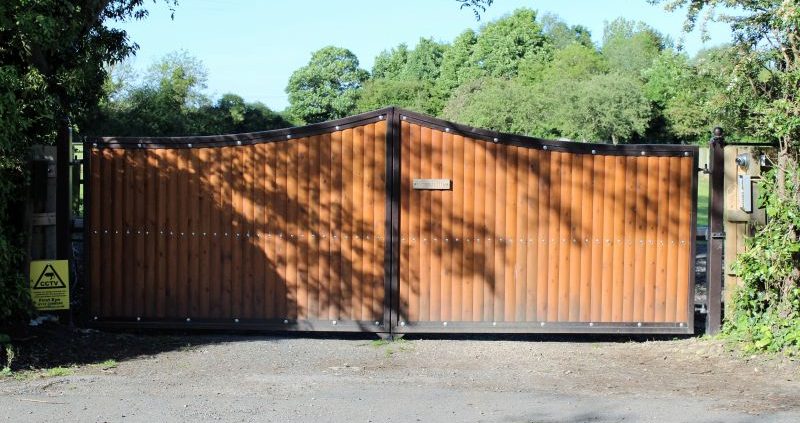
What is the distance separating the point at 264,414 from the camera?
20.4ft

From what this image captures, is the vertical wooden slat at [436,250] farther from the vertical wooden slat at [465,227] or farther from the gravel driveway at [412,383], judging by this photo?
the gravel driveway at [412,383]

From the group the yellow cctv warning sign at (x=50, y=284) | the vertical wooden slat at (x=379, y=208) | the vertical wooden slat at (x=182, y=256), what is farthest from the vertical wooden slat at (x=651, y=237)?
the yellow cctv warning sign at (x=50, y=284)

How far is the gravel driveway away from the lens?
6258 millimetres

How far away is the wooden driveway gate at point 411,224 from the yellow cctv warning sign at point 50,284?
630mm

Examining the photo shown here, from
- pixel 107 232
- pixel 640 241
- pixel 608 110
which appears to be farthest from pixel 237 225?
pixel 608 110

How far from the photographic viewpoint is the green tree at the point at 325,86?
104m

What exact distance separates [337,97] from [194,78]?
160 feet

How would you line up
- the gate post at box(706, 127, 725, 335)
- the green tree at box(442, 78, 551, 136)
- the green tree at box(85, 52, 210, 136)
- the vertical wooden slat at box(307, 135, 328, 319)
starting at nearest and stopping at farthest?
the gate post at box(706, 127, 725, 335)
the vertical wooden slat at box(307, 135, 328, 319)
the green tree at box(85, 52, 210, 136)
the green tree at box(442, 78, 551, 136)

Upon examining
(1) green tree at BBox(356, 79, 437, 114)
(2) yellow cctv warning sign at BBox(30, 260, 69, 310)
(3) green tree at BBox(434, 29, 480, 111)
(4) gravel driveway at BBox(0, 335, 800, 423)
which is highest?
(3) green tree at BBox(434, 29, 480, 111)

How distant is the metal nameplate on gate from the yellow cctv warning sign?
11.7ft

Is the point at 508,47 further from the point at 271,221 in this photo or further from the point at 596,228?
the point at 271,221

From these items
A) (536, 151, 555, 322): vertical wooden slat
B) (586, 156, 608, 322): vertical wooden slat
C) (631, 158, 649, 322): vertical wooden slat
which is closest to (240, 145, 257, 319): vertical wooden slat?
(536, 151, 555, 322): vertical wooden slat

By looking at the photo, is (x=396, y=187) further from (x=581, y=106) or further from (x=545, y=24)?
(x=545, y=24)

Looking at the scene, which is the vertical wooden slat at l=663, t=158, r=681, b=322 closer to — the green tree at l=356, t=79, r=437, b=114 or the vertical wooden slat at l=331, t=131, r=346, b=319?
the vertical wooden slat at l=331, t=131, r=346, b=319
